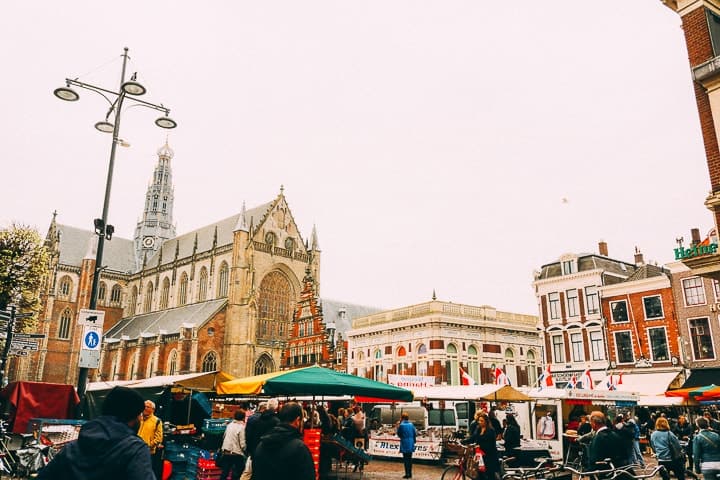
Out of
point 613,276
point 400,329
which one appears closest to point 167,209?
point 400,329

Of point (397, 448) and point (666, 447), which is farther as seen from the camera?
point (397, 448)

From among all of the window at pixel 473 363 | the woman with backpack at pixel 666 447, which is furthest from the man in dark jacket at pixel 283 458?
the window at pixel 473 363

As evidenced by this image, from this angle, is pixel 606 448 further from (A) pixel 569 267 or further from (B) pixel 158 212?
(B) pixel 158 212

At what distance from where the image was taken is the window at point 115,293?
60.9 metres

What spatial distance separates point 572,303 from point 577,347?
2678mm

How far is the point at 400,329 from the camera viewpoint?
3738cm

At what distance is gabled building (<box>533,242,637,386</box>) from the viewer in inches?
1196

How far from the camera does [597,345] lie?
3027cm

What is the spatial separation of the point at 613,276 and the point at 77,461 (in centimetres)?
3302

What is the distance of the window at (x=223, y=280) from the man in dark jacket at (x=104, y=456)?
48.1m

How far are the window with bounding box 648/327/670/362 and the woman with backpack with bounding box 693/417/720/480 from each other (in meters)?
20.3

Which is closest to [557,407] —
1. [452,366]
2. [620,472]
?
[620,472]

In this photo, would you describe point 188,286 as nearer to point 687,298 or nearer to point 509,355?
point 509,355

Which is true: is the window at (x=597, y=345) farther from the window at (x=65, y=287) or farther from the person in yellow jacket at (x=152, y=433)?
the window at (x=65, y=287)
